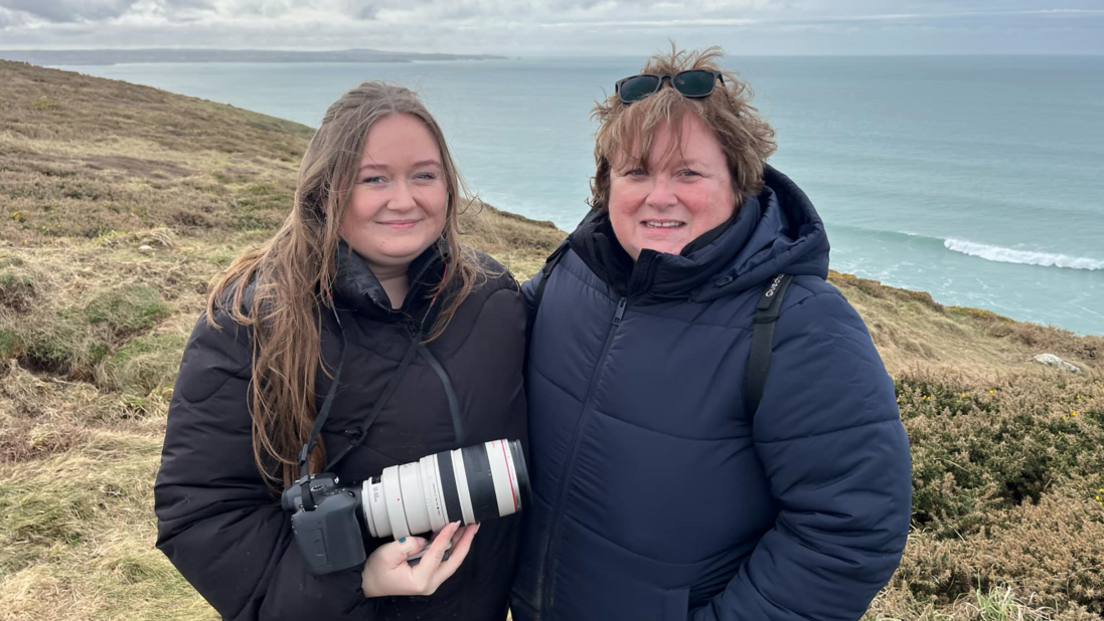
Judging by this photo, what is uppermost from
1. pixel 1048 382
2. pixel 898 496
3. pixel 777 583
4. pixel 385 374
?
pixel 385 374

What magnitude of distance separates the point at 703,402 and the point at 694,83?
0.89m

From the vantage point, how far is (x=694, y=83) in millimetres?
1788

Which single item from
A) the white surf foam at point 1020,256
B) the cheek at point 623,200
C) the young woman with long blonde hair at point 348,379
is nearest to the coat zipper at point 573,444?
the young woman with long blonde hair at point 348,379

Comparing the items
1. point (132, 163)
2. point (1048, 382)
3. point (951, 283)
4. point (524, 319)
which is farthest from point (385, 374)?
point (951, 283)

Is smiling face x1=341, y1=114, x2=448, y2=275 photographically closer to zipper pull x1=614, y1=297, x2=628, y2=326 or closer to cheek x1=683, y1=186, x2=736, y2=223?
zipper pull x1=614, y1=297, x2=628, y2=326

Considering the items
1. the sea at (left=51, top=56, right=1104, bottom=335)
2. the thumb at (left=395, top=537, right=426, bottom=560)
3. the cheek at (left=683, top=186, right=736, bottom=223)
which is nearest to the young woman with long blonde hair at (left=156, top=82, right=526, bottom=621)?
the thumb at (left=395, top=537, right=426, bottom=560)

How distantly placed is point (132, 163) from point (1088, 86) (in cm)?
19099

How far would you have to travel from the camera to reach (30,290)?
5.71m

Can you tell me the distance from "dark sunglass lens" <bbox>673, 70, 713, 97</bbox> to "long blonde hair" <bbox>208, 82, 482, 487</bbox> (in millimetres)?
713

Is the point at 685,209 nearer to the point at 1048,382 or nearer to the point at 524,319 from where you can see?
the point at 524,319

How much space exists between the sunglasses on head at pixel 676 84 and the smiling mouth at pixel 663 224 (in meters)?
0.35

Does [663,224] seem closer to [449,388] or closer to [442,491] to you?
[449,388]

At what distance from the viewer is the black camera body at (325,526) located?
1.53m

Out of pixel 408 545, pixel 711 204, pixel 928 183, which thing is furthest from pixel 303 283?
pixel 928 183
